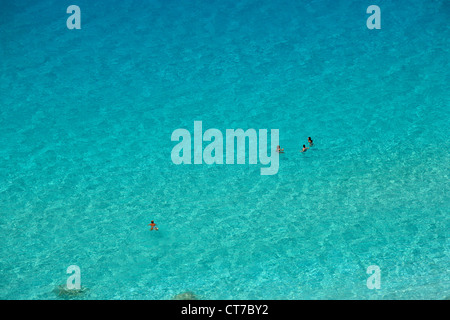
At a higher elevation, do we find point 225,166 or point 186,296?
point 225,166

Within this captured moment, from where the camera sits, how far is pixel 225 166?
2242 centimetres

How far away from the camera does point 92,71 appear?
25766mm

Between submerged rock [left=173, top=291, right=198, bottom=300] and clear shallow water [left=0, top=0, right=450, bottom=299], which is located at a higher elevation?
clear shallow water [left=0, top=0, right=450, bottom=299]

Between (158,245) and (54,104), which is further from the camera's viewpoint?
(54,104)

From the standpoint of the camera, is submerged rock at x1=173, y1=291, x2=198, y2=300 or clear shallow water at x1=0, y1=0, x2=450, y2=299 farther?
clear shallow water at x1=0, y1=0, x2=450, y2=299

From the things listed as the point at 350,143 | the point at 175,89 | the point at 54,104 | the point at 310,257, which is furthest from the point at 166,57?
Answer: the point at 310,257

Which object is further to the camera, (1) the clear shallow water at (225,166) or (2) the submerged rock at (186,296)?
(1) the clear shallow water at (225,166)

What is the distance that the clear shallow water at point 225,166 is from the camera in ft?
62.8

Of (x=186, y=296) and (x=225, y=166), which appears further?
(x=225, y=166)

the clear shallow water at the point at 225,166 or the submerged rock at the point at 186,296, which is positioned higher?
the clear shallow water at the point at 225,166

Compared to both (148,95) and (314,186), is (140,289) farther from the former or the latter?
(148,95)

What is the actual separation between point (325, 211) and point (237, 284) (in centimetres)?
356

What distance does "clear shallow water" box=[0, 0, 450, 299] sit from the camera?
1914 centimetres
